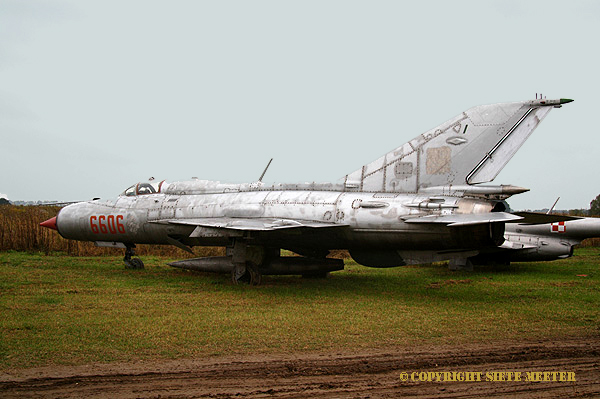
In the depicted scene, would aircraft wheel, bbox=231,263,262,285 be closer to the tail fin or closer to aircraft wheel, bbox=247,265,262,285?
aircraft wheel, bbox=247,265,262,285

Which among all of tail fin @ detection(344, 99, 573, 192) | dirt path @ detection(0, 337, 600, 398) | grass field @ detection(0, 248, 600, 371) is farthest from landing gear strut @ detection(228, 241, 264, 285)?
dirt path @ detection(0, 337, 600, 398)

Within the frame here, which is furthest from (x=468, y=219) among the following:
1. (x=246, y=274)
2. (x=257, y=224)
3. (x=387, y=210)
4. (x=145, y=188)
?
(x=145, y=188)

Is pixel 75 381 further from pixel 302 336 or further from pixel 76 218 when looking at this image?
pixel 76 218

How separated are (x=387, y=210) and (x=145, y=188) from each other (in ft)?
22.4

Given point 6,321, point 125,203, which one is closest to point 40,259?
point 125,203

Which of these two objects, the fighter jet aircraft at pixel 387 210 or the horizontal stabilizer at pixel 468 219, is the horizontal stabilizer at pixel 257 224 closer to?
the fighter jet aircraft at pixel 387 210

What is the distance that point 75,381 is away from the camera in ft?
16.4

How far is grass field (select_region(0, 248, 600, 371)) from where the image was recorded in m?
6.39

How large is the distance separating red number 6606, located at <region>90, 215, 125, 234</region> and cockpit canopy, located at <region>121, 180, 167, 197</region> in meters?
0.76

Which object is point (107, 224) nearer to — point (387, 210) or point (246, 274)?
point (246, 274)

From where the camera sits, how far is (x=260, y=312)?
8.56 metres

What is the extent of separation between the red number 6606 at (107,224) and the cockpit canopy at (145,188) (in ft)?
2.50

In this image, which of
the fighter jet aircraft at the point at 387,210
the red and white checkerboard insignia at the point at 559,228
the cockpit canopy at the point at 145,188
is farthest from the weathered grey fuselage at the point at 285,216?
the red and white checkerboard insignia at the point at 559,228

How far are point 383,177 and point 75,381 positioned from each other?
24.4 ft
